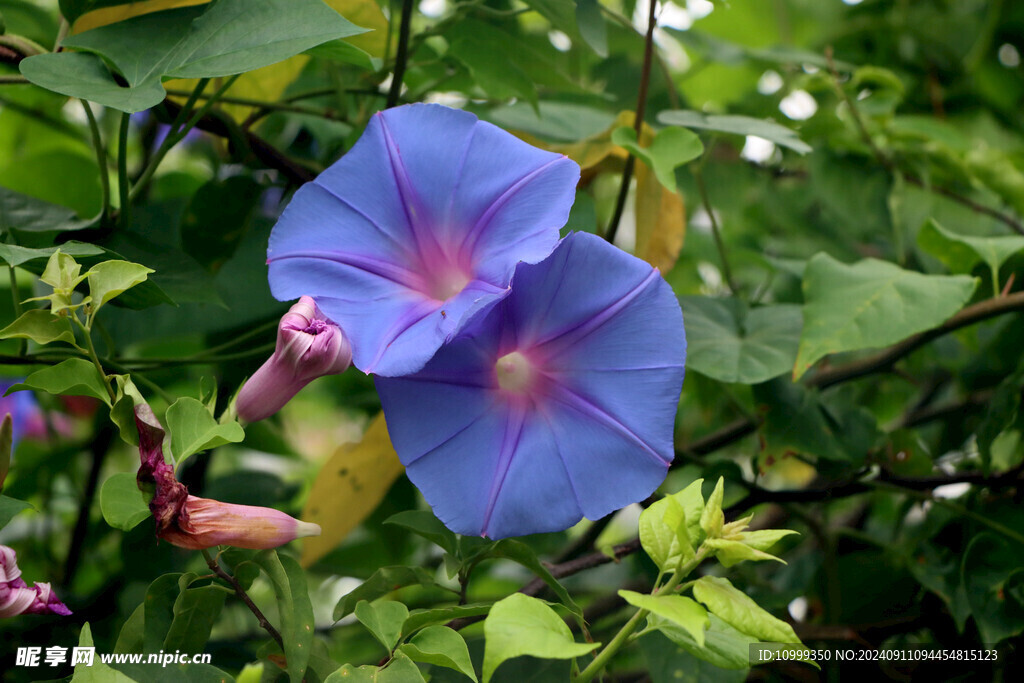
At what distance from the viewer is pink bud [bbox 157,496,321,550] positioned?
1.94 feet

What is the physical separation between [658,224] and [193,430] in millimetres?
631

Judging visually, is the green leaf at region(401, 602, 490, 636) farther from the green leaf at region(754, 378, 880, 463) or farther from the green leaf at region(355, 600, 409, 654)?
Result: the green leaf at region(754, 378, 880, 463)

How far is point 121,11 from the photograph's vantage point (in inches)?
33.5

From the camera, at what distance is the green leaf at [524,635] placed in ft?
1.68

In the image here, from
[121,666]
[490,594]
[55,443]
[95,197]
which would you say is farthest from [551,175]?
[490,594]

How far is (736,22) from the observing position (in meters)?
1.94

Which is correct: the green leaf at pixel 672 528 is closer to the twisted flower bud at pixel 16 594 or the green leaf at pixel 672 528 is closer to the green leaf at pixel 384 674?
the green leaf at pixel 384 674

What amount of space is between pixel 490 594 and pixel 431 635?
1.26 meters

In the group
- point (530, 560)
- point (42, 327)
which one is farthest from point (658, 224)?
point (42, 327)

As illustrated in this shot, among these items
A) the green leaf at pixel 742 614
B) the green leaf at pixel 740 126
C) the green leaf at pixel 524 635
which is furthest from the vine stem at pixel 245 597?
the green leaf at pixel 740 126

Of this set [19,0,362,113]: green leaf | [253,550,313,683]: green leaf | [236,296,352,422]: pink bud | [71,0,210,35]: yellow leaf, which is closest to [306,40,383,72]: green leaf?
[19,0,362,113]: green leaf

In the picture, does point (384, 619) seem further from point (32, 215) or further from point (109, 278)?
point (32, 215)

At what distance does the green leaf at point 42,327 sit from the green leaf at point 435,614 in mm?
355

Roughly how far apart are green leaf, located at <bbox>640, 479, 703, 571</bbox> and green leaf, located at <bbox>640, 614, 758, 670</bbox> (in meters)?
0.05
